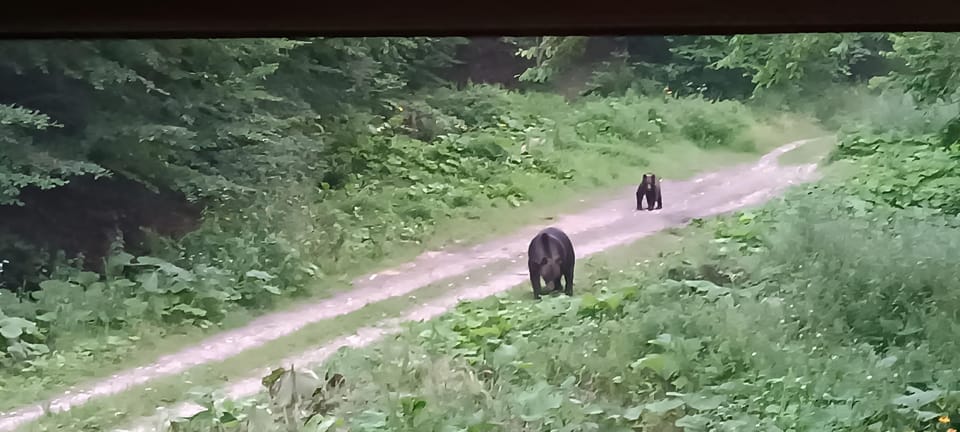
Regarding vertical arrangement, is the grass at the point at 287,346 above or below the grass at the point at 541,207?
below

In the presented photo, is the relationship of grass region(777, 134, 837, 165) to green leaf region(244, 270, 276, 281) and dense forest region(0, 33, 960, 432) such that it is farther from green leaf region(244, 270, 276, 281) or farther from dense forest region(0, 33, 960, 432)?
green leaf region(244, 270, 276, 281)

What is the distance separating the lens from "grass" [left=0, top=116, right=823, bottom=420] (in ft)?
5.02

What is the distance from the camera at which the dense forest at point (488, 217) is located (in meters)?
1.50

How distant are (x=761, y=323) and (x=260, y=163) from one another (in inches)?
32.0

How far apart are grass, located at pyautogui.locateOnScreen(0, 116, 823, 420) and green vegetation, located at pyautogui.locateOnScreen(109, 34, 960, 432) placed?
0.06 metres

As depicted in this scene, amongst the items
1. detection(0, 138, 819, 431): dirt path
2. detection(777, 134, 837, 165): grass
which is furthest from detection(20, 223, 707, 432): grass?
detection(777, 134, 837, 165): grass

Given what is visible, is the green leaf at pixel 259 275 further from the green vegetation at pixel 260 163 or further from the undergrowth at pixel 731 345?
the undergrowth at pixel 731 345

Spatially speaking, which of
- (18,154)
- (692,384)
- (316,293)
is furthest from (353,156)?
(692,384)

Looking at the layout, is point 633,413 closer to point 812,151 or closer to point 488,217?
point 488,217

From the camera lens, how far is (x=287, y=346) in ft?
5.03

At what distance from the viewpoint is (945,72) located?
152 centimetres

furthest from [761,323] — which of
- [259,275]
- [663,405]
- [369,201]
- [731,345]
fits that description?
[259,275]

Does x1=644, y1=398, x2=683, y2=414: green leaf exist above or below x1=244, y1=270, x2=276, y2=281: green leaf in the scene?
below

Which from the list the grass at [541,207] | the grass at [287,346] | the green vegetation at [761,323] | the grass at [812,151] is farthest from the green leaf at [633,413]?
the grass at [812,151]
